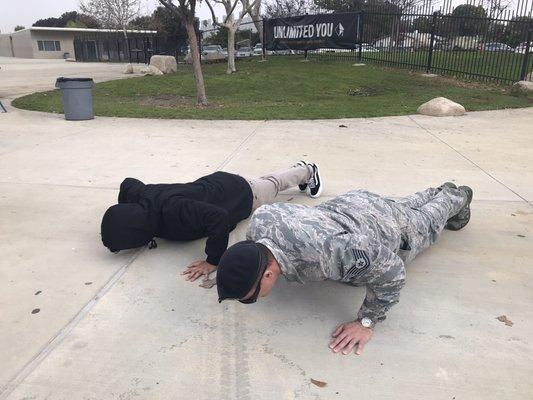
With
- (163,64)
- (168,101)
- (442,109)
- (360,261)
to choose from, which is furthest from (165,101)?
(360,261)

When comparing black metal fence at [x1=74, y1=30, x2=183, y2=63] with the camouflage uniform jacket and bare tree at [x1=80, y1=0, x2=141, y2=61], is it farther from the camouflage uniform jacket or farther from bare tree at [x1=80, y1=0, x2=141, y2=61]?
the camouflage uniform jacket

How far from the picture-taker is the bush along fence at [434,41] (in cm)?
1343

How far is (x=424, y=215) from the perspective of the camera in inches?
118

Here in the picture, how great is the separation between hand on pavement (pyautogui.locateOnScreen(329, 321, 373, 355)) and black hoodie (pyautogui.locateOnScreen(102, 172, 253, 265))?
2.92 feet

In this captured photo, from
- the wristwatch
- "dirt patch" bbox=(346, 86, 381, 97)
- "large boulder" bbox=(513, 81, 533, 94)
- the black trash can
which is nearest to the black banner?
"dirt patch" bbox=(346, 86, 381, 97)

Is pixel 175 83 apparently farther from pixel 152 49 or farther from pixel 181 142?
pixel 152 49

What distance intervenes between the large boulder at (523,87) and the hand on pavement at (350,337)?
1109 centimetres

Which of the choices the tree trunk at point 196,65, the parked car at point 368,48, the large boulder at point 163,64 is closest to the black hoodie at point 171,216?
the tree trunk at point 196,65

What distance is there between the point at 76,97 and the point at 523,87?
9.98 meters

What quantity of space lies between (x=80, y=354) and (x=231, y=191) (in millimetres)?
1585

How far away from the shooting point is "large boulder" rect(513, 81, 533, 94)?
37.0ft

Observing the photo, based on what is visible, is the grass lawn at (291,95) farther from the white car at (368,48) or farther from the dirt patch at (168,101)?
the white car at (368,48)

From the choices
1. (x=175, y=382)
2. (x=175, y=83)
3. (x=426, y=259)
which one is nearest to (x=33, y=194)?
(x=175, y=382)

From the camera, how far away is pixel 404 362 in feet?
6.95
